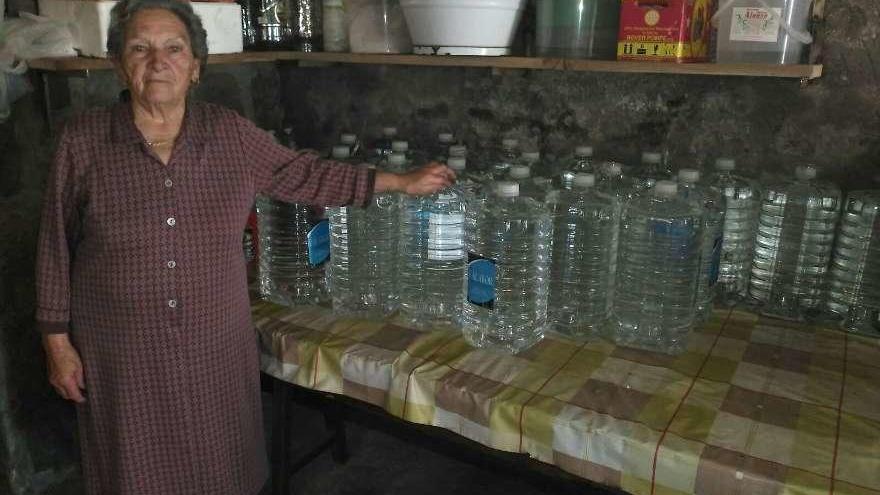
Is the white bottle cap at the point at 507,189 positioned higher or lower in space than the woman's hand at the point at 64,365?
higher

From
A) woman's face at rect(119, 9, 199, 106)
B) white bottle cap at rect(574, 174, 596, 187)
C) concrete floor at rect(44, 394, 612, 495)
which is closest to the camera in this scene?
woman's face at rect(119, 9, 199, 106)

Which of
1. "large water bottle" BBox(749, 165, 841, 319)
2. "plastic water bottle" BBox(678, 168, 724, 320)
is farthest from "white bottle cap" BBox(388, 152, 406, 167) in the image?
"large water bottle" BBox(749, 165, 841, 319)

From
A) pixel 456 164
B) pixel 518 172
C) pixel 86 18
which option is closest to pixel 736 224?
pixel 518 172

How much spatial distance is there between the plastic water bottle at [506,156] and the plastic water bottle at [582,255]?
313mm

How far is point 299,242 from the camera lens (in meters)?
2.11

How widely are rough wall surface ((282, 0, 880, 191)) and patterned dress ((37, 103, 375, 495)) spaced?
909 millimetres

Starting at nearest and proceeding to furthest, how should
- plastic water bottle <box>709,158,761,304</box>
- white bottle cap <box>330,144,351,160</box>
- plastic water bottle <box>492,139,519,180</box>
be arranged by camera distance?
plastic water bottle <box>709,158,761,304</box>
white bottle cap <box>330,144,351,160</box>
plastic water bottle <box>492,139,519,180</box>

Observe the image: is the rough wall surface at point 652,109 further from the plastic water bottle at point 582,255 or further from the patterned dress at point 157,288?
the patterned dress at point 157,288

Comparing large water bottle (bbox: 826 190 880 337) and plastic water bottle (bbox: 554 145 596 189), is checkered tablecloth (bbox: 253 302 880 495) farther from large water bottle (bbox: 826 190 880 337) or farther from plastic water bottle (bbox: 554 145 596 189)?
plastic water bottle (bbox: 554 145 596 189)

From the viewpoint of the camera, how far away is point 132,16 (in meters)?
1.38

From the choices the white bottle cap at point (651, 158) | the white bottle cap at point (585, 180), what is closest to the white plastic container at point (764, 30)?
the white bottle cap at point (651, 158)

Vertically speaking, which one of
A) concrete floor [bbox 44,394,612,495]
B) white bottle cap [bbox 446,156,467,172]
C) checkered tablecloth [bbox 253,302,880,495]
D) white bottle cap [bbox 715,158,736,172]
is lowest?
concrete floor [bbox 44,394,612,495]

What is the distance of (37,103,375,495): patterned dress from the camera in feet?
4.61

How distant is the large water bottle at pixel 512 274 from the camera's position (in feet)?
5.45
